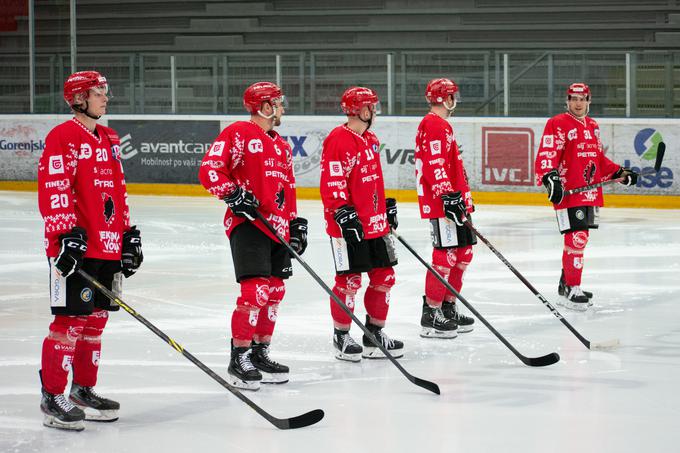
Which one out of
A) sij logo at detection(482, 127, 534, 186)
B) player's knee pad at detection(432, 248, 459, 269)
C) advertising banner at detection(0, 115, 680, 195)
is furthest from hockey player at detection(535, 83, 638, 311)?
sij logo at detection(482, 127, 534, 186)

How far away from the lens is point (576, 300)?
747cm

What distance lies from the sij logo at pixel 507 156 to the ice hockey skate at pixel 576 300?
22.2ft

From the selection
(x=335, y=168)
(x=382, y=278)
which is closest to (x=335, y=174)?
(x=335, y=168)

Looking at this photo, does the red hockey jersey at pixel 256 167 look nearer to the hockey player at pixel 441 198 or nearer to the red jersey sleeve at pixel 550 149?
the hockey player at pixel 441 198

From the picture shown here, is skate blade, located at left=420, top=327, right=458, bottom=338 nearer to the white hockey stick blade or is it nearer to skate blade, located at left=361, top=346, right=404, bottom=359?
skate blade, located at left=361, top=346, right=404, bottom=359

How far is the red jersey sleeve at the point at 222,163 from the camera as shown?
200 inches

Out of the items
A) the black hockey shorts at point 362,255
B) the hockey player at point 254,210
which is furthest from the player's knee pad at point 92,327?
the black hockey shorts at point 362,255

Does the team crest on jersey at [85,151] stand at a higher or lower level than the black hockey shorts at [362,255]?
higher

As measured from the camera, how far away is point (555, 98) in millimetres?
14344

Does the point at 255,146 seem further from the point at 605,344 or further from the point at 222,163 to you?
the point at 605,344

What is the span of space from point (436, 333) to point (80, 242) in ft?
8.99

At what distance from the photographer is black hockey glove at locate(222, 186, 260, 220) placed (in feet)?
16.6

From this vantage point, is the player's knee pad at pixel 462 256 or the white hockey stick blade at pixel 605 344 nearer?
the white hockey stick blade at pixel 605 344

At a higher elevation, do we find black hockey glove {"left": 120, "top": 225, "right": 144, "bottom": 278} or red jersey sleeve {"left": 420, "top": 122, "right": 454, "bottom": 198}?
red jersey sleeve {"left": 420, "top": 122, "right": 454, "bottom": 198}
